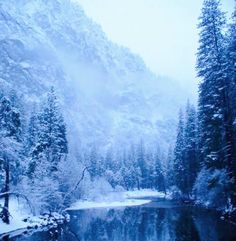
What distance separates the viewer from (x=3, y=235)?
31.3 meters

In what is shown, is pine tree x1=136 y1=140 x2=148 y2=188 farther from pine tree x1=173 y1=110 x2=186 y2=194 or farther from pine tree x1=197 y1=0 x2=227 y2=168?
pine tree x1=197 y1=0 x2=227 y2=168

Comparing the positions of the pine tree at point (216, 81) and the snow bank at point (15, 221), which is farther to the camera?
the snow bank at point (15, 221)

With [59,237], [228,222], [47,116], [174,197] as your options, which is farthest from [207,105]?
[174,197]

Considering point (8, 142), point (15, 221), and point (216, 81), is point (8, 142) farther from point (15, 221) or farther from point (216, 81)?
point (216, 81)

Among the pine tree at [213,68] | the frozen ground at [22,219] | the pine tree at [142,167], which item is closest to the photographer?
the pine tree at [213,68]

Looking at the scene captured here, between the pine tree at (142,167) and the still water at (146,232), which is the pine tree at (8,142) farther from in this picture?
the pine tree at (142,167)

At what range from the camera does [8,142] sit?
99.5 ft

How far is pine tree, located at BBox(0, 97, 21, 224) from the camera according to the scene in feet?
101

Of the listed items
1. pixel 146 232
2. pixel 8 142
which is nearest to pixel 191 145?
pixel 146 232

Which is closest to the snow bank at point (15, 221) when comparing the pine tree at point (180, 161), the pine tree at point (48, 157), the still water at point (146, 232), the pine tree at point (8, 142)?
the pine tree at point (8, 142)

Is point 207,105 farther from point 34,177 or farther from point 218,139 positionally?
point 34,177

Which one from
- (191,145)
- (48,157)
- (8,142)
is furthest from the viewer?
(191,145)

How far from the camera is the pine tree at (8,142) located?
1216 inches

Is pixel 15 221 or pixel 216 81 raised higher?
pixel 216 81
